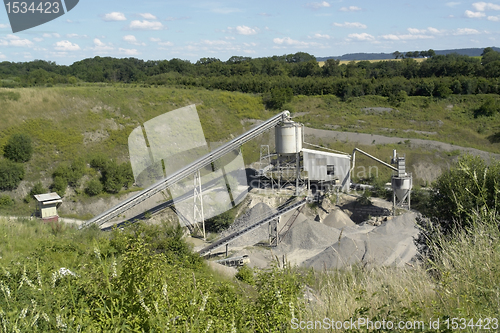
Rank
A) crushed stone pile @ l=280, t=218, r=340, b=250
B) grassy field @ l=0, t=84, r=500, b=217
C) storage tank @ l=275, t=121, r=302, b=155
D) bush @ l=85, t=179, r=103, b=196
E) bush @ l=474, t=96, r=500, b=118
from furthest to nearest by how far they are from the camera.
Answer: bush @ l=474, t=96, r=500, b=118 → grassy field @ l=0, t=84, r=500, b=217 → bush @ l=85, t=179, r=103, b=196 → storage tank @ l=275, t=121, r=302, b=155 → crushed stone pile @ l=280, t=218, r=340, b=250

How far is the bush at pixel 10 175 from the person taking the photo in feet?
89.9

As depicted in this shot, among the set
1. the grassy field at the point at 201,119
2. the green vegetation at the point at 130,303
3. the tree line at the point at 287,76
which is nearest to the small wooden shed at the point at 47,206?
the grassy field at the point at 201,119

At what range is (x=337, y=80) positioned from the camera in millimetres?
54219

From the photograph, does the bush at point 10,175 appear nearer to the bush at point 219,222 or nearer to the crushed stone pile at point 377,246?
the bush at point 219,222

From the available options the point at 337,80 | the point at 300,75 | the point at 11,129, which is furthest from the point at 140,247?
the point at 300,75

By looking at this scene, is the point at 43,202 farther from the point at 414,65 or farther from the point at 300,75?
the point at 414,65

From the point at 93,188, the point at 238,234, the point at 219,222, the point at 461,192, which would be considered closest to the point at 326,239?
the point at 238,234

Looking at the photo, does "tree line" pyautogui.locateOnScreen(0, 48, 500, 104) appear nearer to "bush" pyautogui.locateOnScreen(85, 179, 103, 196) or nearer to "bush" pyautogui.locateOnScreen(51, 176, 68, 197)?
"bush" pyautogui.locateOnScreen(51, 176, 68, 197)

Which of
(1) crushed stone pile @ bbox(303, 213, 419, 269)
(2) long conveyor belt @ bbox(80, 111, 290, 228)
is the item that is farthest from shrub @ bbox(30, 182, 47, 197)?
(1) crushed stone pile @ bbox(303, 213, 419, 269)

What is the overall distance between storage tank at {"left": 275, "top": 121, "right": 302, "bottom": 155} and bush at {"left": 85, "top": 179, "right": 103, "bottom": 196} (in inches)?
556

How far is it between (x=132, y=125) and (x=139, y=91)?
6.71 meters

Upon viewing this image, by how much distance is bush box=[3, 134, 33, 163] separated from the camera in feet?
98.0

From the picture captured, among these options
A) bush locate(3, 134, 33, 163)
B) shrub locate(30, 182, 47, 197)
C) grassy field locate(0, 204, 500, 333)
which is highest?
grassy field locate(0, 204, 500, 333)

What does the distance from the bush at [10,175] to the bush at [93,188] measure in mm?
4877
